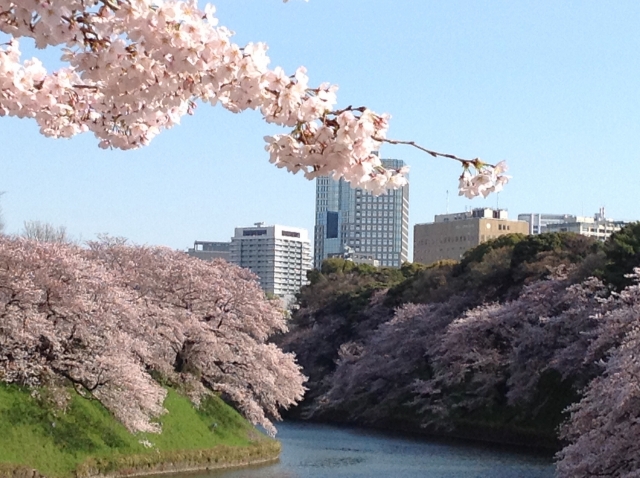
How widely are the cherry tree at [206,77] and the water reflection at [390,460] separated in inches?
704

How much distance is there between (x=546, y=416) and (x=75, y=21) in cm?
2662

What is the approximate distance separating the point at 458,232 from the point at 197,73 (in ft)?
332

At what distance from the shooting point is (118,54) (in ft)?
13.8

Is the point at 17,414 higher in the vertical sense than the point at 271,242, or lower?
lower

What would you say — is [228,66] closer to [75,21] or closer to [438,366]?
[75,21]

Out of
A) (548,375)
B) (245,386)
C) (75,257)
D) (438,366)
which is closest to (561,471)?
(75,257)

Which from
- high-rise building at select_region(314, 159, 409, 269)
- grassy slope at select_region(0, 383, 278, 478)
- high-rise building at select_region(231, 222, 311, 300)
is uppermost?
high-rise building at select_region(314, 159, 409, 269)

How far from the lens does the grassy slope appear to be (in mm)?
17906

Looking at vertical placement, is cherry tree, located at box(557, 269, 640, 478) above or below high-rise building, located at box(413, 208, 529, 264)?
below

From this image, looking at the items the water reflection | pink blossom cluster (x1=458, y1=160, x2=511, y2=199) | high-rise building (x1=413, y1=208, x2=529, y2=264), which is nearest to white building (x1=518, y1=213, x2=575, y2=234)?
high-rise building (x1=413, y1=208, x2=529, y2=264)

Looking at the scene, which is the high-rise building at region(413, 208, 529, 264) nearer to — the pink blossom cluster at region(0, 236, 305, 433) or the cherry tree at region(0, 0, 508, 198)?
the pink blossom cluster at region(0, 236, 305, 433)

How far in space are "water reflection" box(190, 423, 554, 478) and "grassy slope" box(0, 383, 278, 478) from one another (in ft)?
3.00

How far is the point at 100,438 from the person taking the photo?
782 inches

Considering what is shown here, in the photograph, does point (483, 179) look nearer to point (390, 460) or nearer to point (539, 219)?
point (390, 460)
